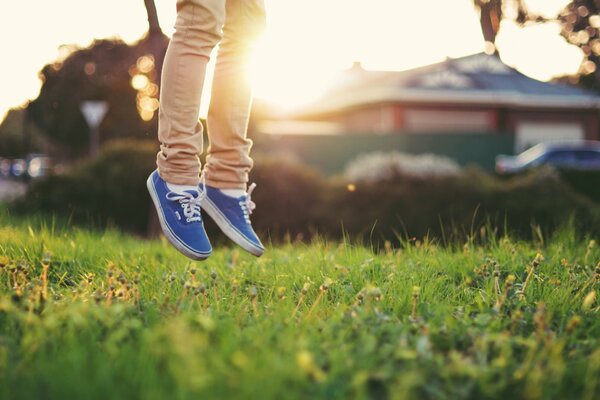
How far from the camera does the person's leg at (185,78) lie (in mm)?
2506

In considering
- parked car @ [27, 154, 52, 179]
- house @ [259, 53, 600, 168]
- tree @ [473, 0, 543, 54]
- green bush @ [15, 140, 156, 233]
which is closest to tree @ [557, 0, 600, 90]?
tree @ [473, 0, 543, 54]

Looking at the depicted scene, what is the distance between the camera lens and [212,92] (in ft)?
9.39

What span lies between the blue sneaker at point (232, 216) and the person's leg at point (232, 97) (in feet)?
0.19

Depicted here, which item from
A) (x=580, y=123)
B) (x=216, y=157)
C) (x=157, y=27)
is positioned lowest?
(x=580, y=123)

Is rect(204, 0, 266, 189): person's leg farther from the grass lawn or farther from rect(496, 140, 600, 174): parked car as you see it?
rect(496, 140, 600, 174): parked car

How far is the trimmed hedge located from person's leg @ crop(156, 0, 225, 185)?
5747 millimetres

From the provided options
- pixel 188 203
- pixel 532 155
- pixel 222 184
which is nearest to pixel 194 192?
pixel 188 203

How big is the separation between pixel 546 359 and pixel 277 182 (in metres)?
7.12

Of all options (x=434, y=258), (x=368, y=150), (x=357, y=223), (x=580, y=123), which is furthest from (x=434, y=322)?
(x=580, y=123)

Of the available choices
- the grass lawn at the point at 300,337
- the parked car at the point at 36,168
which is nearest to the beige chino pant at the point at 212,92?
the grass lawn at the point at 300,337

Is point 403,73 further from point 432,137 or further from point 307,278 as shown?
point 307,278

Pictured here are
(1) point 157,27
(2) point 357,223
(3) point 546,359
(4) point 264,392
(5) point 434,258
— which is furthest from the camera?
(2) point 357,223

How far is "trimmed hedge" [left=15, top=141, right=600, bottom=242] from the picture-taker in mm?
8500

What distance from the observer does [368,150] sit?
22484 millimetres
